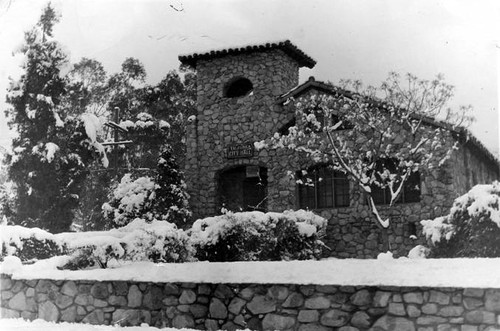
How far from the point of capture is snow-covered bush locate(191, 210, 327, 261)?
420 inches

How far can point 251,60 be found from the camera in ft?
53.2

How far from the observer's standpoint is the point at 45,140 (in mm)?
17172

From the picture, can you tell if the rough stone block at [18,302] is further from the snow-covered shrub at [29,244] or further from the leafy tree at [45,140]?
the leafy tree at [45,140]

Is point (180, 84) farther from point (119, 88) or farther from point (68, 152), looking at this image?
point (68, 152)

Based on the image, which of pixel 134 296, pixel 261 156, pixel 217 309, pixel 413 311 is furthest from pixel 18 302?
pixel 261 156

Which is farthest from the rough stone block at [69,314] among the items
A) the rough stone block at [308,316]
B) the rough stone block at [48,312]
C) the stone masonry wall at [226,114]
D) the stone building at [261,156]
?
the stone masonry wall at [226,114]

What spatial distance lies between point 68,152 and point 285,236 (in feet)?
30.0

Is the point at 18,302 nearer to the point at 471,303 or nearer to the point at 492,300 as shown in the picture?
the point at 471,303

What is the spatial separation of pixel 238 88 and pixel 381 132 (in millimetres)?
6413

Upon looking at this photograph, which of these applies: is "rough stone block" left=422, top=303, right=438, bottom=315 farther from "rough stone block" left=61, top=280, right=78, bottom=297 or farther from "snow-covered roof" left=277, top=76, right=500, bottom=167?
"snow-covered roof" left=277, top=76, right=500, bottom=167

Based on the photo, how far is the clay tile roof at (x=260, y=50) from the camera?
15.5m

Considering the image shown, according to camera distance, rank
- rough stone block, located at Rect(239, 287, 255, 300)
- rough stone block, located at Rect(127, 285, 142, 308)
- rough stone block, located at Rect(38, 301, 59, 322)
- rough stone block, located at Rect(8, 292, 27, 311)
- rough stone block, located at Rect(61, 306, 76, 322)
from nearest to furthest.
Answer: rough stone block, located at Rect(239, 287, 255, 300)
rough stone block, located at Rect(127, 285, 142, 308)
rough stone block, located at Rect(61, 306, 76, 322)
rough stone block, located at Rect(38, 301, 59, 322)
rough stone block, located at Rect(8, 292, 27, 311)

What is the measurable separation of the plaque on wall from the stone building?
31 mm

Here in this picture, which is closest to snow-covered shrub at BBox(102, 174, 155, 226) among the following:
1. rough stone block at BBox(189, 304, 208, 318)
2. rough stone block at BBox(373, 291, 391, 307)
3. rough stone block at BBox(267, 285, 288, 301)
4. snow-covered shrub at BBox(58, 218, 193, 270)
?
snow-covered shrub at BBox(58, 218, 193, 270)
